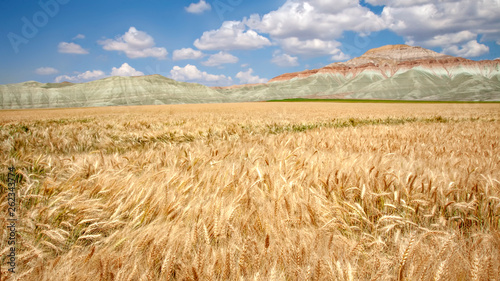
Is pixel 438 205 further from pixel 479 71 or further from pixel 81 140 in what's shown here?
pixel 479 71

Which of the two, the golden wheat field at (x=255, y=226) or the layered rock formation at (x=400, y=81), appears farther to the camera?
the layered rock formation at (x=400, y=81)

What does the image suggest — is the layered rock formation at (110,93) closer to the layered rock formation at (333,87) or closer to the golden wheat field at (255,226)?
the layered rock formation at (333,87)

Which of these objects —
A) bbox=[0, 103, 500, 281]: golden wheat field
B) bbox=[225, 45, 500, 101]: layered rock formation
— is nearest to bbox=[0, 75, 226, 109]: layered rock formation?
bbox=[225, 45, 500, 101]: layered rock formation

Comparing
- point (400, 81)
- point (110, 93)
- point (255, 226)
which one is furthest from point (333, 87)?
point (255, 226)

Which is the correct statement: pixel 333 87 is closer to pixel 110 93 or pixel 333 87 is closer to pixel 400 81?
pixel 400 81

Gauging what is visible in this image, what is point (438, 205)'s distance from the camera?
1.49 meters

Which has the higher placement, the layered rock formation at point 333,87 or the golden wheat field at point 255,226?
the layered rock formation at point 333,87

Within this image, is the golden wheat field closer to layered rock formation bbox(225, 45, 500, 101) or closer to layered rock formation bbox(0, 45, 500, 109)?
layered rock formation bbox(0, 45, 500, 109)

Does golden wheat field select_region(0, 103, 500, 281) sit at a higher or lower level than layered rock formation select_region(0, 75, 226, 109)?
lower

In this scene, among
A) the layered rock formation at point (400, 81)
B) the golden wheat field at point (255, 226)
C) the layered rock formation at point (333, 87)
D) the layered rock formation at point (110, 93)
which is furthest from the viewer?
the layered rock formation at point (400, 81)

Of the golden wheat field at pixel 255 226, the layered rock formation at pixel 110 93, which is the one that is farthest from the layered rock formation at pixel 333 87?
the golden wheat field at pixel 255 226

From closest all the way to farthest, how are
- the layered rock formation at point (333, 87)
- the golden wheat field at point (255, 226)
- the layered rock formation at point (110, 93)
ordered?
the golden wheat field at point (255, 226), the layered rock formation at point (110, 93), the layered rock formation at point (333, 87)

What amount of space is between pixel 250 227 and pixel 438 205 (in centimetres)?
120

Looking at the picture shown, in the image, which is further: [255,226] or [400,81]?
[400,81]
